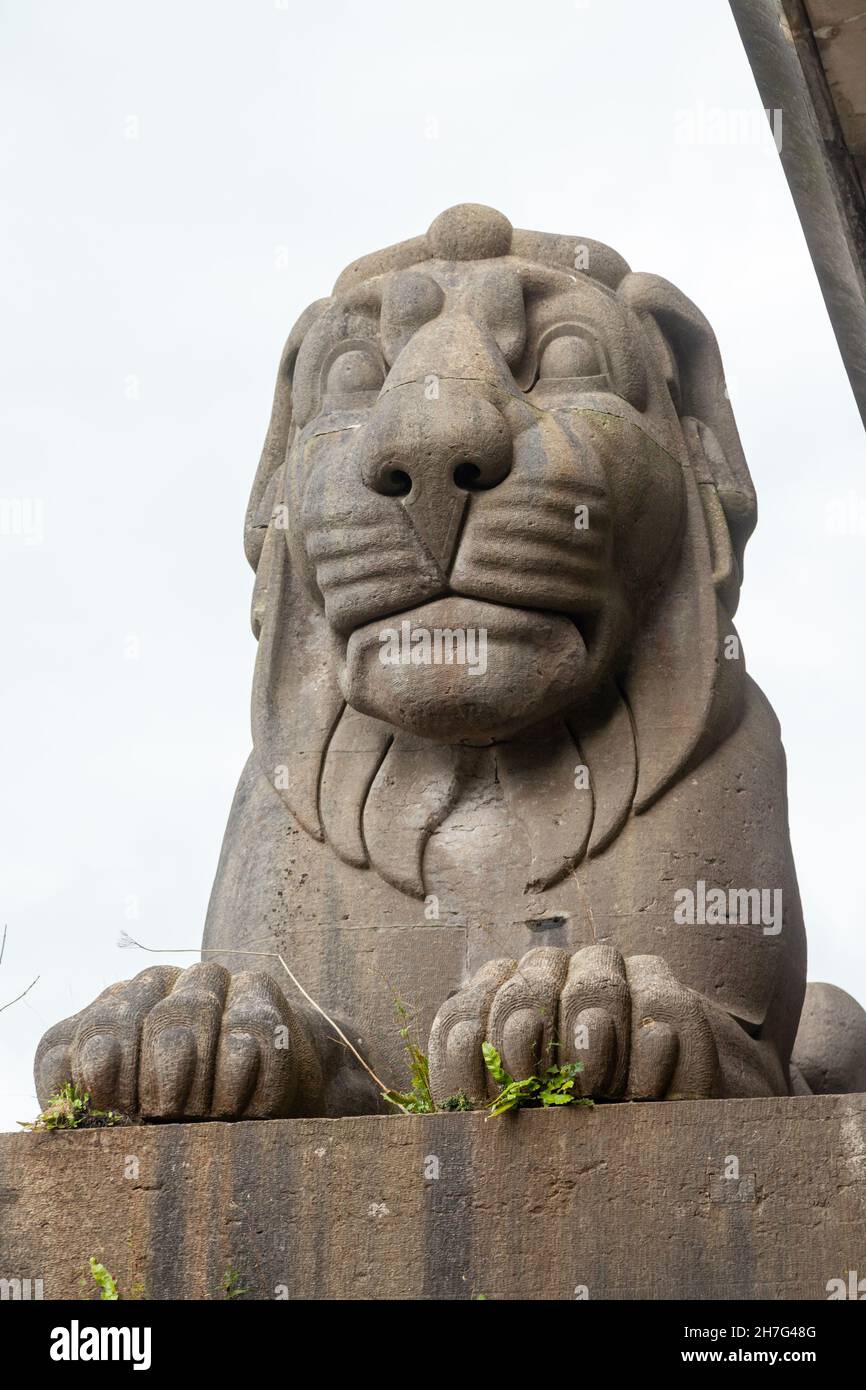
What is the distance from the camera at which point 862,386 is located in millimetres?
4754

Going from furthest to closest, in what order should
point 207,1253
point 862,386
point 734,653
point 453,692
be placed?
point 734,653, point 453,692, point 862,386, point 207,1253

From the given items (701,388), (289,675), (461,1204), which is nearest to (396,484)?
(289,675)

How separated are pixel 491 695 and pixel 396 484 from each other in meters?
0.56

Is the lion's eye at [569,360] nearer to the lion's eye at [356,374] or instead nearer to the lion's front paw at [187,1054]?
the lion's eye at [356,374]

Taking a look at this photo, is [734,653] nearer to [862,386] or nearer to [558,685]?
[558,685]

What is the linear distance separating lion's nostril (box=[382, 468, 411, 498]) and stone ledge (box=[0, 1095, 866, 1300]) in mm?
1564

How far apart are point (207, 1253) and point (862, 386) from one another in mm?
2315

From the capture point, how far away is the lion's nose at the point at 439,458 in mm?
5074

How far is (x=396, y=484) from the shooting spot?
517 cm

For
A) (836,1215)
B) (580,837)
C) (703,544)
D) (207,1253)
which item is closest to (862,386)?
(703,544)

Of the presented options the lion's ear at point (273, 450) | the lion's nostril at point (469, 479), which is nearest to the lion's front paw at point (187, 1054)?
the lion's nostril at point (469, 479)

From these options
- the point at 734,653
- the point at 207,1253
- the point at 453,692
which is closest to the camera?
the point at 207,1253

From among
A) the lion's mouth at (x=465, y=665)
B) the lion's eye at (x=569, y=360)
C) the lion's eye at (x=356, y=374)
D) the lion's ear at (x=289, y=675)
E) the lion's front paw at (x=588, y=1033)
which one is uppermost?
the lion's eye at (x=356, y=374)

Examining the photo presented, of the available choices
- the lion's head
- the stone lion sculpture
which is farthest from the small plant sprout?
the lion's head
